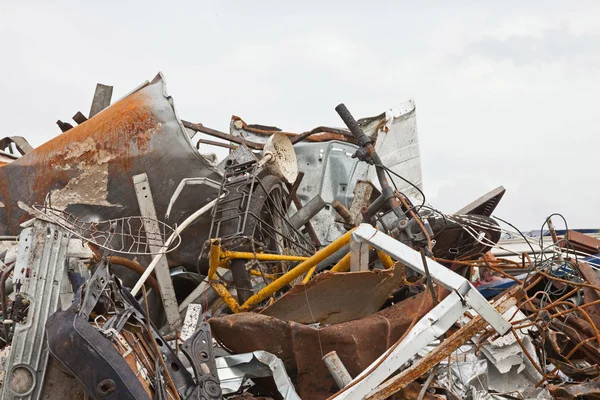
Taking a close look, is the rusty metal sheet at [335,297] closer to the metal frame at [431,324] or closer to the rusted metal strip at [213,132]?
the metal frame at [431,324]

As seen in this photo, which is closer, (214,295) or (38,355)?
(38,355)

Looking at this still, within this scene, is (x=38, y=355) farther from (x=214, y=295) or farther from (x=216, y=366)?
(x=214, y=295)

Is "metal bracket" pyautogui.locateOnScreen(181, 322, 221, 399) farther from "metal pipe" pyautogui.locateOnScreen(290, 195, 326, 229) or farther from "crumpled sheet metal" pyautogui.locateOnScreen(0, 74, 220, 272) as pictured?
"metal pipe" pyautogui.locateOnScreen(290, 195, 326, 229)

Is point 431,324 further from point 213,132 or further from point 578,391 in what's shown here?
point 213,132

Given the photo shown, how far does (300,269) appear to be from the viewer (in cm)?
416

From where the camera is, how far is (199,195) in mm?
5516

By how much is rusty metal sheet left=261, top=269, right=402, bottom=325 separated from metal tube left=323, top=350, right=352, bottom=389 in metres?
0.43

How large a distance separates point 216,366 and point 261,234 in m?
1.68

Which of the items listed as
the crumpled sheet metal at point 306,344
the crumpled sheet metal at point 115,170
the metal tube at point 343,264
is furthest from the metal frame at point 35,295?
the crumpled sheet metal at point 115,170

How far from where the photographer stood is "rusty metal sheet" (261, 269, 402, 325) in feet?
12.5

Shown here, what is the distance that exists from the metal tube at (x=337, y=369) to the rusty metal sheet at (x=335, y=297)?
43 centimetres

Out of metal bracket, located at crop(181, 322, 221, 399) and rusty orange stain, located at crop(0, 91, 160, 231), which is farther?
rusty orange stain, located at crop(0, 91, 160, 231)

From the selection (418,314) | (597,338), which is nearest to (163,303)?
(418,314)

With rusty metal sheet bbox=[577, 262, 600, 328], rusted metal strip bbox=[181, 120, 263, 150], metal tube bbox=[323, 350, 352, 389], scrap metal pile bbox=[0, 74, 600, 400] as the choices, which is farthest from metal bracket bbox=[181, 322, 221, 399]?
rusted metal strip bbox=[181, 120, 263, 150]
